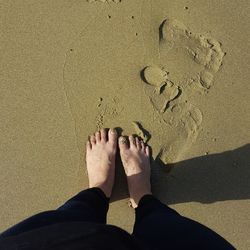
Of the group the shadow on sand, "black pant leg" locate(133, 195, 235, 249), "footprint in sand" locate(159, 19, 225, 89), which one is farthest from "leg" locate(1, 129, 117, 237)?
"footprint in sand" locate(159, 19, 225, 89)

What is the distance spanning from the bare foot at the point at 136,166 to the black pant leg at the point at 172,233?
0.23 m

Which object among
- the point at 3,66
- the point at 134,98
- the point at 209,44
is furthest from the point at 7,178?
the point at 209,44

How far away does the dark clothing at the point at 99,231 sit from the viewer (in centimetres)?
140

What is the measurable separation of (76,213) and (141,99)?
0.70 meters

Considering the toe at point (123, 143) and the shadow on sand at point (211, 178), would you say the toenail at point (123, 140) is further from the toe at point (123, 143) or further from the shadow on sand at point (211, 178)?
the shadow on sand at point (211, 178)

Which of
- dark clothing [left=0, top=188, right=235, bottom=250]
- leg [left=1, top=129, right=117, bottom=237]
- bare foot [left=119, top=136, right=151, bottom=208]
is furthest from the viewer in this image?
bare foot [left=119, top=136, right=151, bottom=208]

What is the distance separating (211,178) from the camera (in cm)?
223

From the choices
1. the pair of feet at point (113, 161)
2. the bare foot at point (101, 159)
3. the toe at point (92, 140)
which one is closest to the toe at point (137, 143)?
the pair of feet at point (113, 161)

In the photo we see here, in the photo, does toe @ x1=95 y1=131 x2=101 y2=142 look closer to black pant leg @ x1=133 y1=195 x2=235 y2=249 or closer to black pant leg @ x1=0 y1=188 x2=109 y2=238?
black pant leg @ x1=0 y1=188 x2=109 y2=238

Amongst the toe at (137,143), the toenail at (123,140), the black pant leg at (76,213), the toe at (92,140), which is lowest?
the black pant leg at (76,213)

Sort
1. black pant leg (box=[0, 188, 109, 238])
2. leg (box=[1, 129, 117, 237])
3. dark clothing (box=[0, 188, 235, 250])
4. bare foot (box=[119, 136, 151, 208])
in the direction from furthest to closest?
bare foot (box=[119, 136, 151, 208]) → leg (box=[1, 129, 117, 237]) → black pant leg (box=[0, 188, 109, 238]) → dark clothing (box=[0, 188, 235, 250])

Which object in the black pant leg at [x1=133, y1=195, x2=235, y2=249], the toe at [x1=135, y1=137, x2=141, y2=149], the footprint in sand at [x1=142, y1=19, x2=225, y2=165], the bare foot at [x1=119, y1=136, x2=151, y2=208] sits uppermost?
the footprint in sand at [x1=142, y1=19, x2=225, y2=165]

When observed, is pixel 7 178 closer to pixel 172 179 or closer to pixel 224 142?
pixel 172 179

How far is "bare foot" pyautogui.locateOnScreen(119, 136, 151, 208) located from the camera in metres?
2.21
